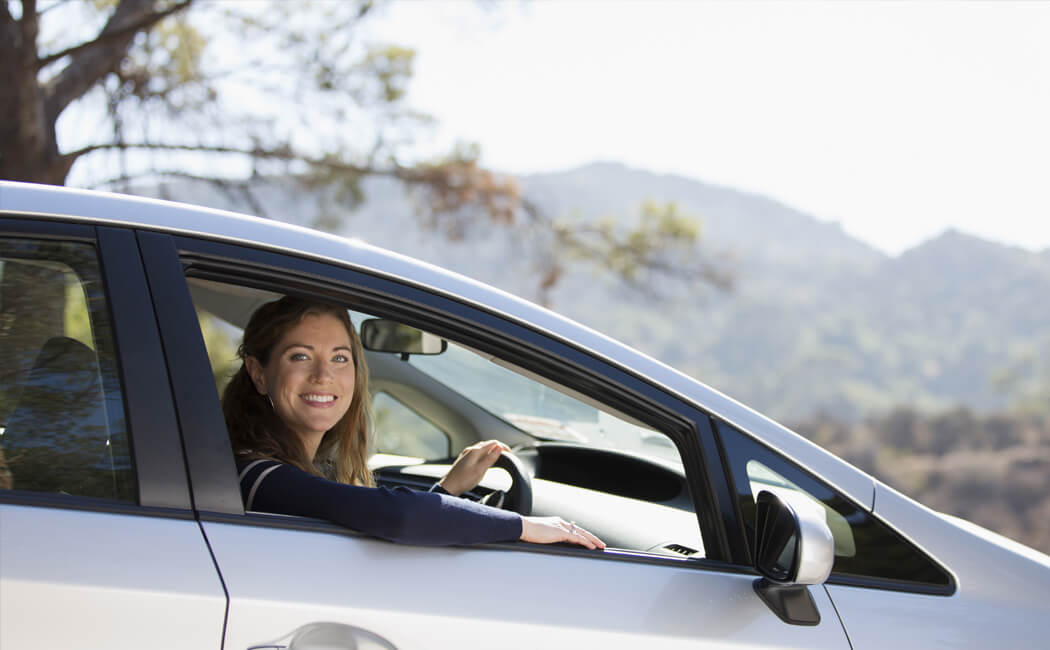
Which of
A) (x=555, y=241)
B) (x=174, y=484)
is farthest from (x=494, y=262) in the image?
(x=174, y=484)

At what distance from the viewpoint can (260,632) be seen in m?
1.34

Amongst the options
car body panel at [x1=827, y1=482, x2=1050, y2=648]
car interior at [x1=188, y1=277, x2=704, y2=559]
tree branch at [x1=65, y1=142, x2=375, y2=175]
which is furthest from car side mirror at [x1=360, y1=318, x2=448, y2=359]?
tree branch at [x1=65, y1=142, x2=375, y2=175]

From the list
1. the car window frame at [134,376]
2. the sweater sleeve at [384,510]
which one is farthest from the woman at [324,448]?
the car window frame at [134,376]

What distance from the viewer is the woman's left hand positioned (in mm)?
2322

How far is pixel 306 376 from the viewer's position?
2.02 m

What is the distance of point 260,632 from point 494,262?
8.12 meters

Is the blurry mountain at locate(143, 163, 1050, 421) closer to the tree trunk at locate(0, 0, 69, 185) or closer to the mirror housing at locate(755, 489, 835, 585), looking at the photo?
the tree trunk at locate(0, 0, 69, 185)

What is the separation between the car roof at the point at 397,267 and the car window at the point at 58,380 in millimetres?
79

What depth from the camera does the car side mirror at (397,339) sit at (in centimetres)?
267

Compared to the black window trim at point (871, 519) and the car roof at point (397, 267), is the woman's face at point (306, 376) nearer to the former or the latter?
the car roof at point (397, 267)

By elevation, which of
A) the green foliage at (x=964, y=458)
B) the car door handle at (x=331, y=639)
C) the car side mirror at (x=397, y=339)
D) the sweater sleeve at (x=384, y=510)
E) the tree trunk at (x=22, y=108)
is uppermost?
the tree trunk at (x=22, y=108)

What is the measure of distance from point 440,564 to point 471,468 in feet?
2.81

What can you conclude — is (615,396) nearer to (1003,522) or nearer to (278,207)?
(278,207)

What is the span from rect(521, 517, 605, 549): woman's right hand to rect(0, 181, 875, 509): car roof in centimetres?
31
